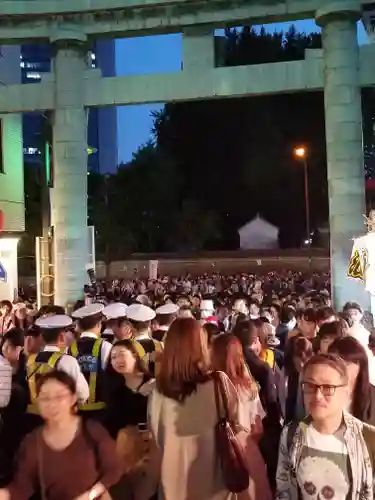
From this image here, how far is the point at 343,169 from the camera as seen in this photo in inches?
555

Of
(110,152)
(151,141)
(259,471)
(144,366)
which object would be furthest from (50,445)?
(110,152)

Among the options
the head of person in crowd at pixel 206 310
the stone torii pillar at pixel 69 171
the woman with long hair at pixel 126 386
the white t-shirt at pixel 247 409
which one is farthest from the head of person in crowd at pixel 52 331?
the stone torii pillar at pixel 69 171

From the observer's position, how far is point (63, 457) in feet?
10.3

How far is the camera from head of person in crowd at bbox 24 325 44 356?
18.6ft

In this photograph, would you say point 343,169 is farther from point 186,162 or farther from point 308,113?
point 186,162

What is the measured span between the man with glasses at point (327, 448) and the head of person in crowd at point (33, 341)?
3.24 meters

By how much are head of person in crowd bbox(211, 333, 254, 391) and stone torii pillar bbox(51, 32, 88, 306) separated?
38.2 feet

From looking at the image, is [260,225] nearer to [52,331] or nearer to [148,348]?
[148,348]

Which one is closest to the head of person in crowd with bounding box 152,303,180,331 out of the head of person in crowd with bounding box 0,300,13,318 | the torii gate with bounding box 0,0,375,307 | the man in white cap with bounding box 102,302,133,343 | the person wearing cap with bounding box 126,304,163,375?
the man in white cap with bounding box 102,302,133,343

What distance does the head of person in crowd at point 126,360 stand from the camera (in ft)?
16.0

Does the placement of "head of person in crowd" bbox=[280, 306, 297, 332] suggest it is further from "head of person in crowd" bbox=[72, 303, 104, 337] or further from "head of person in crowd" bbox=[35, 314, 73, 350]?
"head of person in crowd" bbox=[35, 314, 73, 350]

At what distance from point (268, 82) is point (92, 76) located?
434 centimetres

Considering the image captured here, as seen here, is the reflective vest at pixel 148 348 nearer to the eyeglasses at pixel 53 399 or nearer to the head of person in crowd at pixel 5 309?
the eyeglasses at pixel 53 399

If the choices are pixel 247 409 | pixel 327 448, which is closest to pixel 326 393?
pixel 327 448
